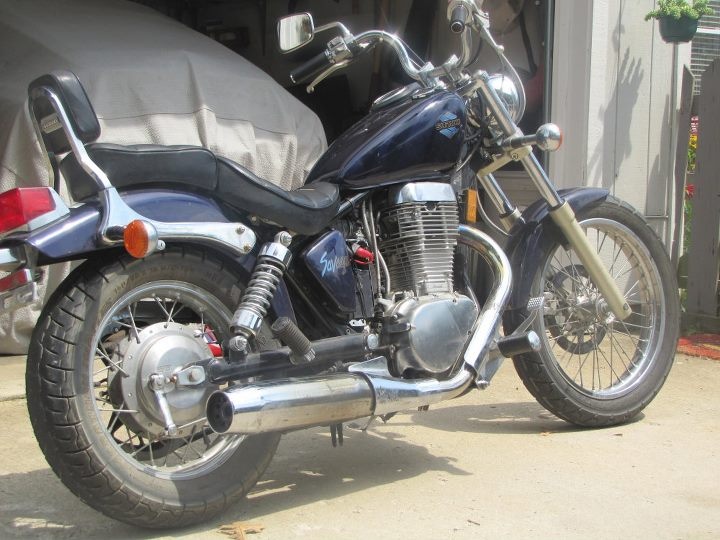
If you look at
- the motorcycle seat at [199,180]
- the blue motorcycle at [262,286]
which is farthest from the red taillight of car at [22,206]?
the motorcycle seat at [199,180]

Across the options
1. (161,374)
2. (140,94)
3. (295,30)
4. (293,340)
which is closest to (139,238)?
(161,374)

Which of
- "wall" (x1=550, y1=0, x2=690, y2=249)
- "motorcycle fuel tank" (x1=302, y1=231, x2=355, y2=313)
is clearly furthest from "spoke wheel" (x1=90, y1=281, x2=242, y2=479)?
"wall" (x1=550, y1=0, x2=690, y2=249)

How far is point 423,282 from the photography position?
3.37 meters

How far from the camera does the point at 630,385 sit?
4172mm

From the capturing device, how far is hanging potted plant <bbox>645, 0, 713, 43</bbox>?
6.09 m

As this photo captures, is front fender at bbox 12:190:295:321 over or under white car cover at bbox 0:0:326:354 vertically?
under

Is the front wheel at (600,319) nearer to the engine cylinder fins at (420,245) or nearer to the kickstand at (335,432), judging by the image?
the engine cylinder fins at (420,245)

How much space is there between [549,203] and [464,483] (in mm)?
1158

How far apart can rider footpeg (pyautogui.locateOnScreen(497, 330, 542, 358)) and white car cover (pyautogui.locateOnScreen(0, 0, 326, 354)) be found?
264 cm

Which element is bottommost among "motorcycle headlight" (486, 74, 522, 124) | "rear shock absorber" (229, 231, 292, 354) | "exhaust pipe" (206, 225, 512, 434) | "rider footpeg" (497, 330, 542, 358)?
"exhaust pipe" (206, 225, 512, 434)

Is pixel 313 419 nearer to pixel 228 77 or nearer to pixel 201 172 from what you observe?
pixel 201 172

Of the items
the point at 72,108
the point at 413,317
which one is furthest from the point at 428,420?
the point at 72,108

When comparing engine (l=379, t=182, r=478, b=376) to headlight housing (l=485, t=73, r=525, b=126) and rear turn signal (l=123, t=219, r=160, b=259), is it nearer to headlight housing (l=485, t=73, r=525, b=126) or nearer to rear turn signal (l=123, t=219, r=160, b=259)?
headlight housing (l=485, t=73, r=525, b=126)

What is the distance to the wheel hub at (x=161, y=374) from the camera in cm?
282
